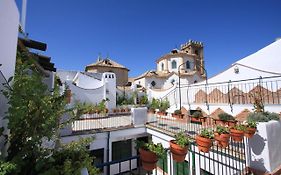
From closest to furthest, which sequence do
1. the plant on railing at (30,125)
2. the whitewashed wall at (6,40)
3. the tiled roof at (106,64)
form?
the plant on railing at (30,125) < the whitewashed wall at (6,40) < the tiled roof at (106,64)

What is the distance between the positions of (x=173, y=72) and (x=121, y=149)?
21270 mm

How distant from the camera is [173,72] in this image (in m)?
30.2

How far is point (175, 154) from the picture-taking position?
3.17 meters

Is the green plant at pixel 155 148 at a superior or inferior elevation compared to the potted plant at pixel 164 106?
inferior

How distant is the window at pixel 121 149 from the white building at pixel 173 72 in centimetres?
1316

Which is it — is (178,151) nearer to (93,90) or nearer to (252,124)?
(252,124)

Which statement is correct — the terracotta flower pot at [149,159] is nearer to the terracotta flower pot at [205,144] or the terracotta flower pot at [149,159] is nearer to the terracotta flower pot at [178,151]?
the terracotta flower pot at [178,151]

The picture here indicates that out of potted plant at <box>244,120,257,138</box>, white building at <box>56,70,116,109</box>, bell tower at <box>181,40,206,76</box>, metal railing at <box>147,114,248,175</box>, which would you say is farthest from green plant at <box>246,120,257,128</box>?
bell tower at <box>181,40,206,76</box>

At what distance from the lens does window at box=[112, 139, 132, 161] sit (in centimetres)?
A: 1126

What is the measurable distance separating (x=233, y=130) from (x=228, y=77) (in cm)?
841

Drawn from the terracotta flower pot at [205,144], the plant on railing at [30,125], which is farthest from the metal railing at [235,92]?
the plant on railing at [30,125]

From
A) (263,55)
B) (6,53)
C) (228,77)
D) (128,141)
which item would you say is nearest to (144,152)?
(6,53)

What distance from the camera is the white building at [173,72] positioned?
2984 cm

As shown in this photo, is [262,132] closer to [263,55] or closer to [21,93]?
[21,93]
